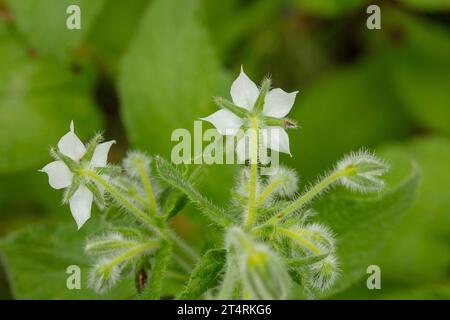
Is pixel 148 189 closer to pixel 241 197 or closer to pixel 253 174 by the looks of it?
pixel 241 197

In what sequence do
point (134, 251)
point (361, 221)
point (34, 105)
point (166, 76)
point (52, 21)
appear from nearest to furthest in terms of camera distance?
point (134, 251)
point (361, 221)
point (166, 76)
point (52, 21)
point (34, 105)

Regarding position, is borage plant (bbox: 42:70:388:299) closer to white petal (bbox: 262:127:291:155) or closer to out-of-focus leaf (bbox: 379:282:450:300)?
white petal (bbox: 262:127:291:155)

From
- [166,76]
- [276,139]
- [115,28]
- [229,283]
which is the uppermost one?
[115,28]

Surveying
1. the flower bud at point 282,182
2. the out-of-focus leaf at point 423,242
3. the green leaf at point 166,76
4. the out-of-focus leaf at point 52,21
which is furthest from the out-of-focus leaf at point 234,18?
the flower bud at point 282,182

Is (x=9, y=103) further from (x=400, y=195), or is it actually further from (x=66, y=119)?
(x=400, y=195)

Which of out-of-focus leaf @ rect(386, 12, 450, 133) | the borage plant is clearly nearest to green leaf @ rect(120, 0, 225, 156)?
the borage plant

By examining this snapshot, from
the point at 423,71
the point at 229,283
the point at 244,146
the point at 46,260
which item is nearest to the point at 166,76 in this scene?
the point at 46,260
